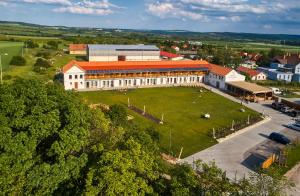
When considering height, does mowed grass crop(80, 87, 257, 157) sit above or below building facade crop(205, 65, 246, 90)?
below

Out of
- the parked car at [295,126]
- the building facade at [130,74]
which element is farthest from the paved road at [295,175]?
the building facade at [130,74]

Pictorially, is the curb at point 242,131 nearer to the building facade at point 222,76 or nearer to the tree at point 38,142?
the building facade at point 222,76

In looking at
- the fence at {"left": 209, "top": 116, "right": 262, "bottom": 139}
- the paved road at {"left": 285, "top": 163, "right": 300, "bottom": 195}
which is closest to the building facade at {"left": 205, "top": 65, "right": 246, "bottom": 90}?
the fence at {"left": 209, "top": 116, "right": 262, "bottom": 139}

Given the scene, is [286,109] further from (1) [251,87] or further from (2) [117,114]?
(2) [117,114]

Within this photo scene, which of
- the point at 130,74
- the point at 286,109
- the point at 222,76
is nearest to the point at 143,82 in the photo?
the point at 130,74

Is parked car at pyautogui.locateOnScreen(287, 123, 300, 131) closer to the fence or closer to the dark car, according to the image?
the fence

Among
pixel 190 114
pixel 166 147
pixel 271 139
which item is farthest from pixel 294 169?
pixel 190 114
